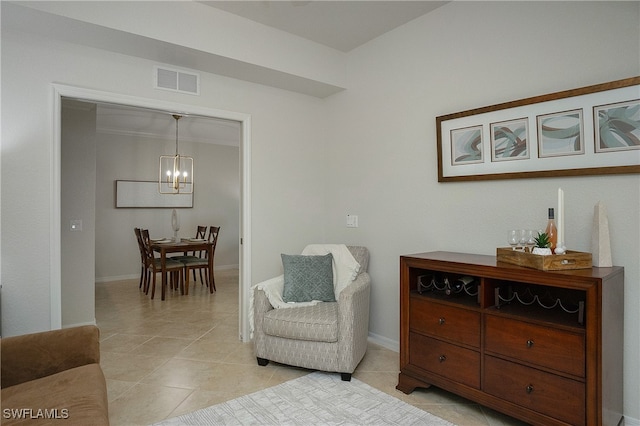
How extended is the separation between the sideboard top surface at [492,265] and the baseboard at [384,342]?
1033 mm

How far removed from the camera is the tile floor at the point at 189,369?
2281mm

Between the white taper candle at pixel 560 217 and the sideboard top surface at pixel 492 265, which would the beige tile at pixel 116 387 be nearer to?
the sideboard top surface at pixel 492 265

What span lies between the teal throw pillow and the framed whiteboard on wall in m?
4.76

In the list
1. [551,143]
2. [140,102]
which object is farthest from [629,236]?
[140,102]

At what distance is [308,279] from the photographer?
10.2 feet

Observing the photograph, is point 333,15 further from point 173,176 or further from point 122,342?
point 173,176

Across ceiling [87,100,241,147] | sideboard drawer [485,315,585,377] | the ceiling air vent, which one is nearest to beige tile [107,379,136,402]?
the ceiling air vent

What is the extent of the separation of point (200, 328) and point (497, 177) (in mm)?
3228

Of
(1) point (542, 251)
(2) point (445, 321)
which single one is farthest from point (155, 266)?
(1) point (542, 251)

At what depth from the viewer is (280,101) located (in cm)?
372

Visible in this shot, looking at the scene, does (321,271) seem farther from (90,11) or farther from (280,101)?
(90,11)

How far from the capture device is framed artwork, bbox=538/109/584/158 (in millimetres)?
2186

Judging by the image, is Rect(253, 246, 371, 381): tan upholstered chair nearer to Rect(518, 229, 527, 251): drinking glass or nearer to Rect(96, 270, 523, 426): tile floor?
Rect(96, 270, 523, 426): tile floor

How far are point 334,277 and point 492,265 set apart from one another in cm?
147
